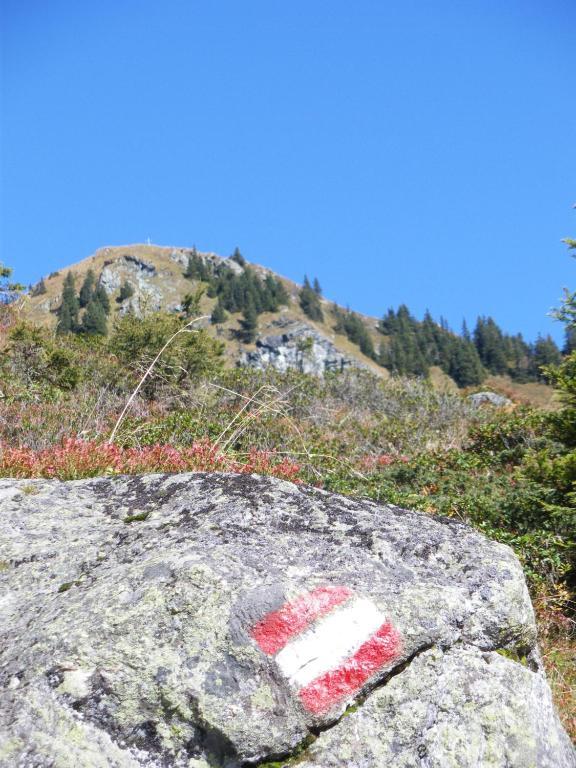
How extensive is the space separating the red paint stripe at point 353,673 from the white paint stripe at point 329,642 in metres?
Answer: 0.02

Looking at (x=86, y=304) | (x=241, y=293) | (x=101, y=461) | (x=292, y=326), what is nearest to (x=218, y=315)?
(x=241, y=293)

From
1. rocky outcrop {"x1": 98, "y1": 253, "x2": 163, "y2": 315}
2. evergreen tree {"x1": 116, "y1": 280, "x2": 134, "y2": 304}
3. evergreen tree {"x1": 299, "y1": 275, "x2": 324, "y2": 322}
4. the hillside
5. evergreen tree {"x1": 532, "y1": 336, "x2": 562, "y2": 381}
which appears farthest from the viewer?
evergreen tree {"x1": 299, "y1": 275, "x2": 324, "y2": 322}

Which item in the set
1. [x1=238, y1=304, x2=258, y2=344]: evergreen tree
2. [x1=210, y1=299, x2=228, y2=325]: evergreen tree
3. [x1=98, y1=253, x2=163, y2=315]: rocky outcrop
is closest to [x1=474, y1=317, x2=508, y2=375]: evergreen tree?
[x1=238, y1=304, x2=258, y2=344]: evergreen tree

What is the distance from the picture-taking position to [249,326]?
114688 millimetres

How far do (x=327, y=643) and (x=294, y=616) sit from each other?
0.18 meters

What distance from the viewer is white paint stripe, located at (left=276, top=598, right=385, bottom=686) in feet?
7.45

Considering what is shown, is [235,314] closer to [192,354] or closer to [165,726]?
[192,354]

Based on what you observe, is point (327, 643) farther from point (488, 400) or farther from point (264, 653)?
point (488, 400)

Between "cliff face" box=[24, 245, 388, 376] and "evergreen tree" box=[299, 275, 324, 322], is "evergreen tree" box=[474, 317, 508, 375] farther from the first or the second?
"evergreen tree" box=[299, 275, 324, 322]

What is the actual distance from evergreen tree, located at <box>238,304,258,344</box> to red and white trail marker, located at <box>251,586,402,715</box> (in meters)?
111

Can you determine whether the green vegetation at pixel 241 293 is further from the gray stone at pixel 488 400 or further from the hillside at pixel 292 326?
the gray stone at pixel 488 400

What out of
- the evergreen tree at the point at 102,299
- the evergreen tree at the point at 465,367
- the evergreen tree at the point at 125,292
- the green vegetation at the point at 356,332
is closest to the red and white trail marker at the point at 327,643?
the evergreen tree at the point at 465,367

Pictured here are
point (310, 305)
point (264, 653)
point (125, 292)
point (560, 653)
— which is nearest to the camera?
point (264, 653)

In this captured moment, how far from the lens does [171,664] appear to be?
218 cm
